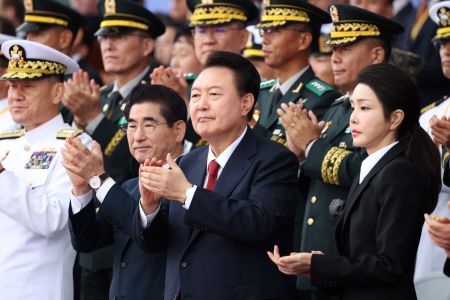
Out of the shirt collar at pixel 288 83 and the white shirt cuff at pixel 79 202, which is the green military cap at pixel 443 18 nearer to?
the shirt collar at pixel 288 83

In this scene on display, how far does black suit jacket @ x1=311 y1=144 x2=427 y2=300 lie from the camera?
16.3 ft

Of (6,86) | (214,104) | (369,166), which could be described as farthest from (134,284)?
(6,86)

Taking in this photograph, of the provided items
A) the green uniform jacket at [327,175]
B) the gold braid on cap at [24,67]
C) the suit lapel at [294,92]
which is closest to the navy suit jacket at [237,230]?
the green uniform jacket at [327,175]

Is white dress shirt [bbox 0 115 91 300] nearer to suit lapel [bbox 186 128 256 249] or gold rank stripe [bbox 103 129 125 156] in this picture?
gold rank stripe [bbox 103 129 125 156]

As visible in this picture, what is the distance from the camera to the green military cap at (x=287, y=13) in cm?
736

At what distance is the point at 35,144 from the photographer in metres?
6.88

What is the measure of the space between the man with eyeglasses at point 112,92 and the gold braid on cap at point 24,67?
0.56 meters

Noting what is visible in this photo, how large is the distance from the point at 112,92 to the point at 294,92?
1825mm

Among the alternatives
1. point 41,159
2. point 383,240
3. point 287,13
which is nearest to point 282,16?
point 287,13

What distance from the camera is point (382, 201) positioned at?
5055 mm

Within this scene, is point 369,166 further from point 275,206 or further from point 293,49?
point 293,49

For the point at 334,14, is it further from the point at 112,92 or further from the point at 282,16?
the point at 112,92

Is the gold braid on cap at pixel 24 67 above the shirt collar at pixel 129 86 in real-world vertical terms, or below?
above

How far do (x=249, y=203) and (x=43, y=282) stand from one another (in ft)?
5.90
